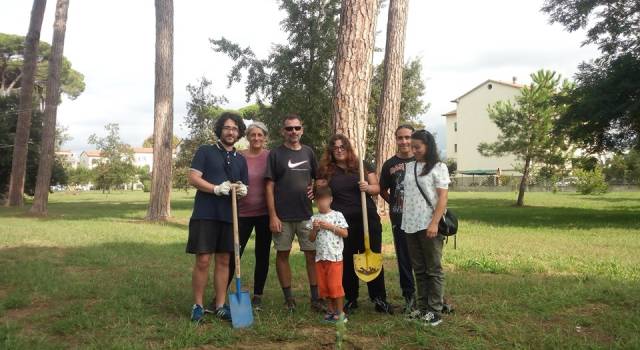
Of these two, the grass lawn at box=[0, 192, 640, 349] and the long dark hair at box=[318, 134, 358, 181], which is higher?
the long dark hair at box=[318, 134, 358, 181]

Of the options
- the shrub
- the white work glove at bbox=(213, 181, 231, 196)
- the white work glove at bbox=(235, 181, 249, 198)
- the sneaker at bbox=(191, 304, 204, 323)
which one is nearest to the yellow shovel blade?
the white work glove at bbox=(235, 181, 249, 198)

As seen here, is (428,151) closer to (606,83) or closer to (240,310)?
(240,310)

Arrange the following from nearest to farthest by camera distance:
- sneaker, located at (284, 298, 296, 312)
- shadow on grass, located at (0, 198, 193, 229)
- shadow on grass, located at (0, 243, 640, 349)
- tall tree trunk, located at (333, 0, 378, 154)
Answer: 1. shadow on grass, located at (0, 243, 640, 349)
2. sneaker, located at (284, 298, 296, 312)
3. tall tree trunk, located at (333, 0, 378, 154)
4. shadow on grass, located at (0, 198, 193, 229)

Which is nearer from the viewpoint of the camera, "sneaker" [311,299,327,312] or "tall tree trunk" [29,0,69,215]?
"sneaker" [311,299,327,312]

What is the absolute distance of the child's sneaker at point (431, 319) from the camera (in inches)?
162

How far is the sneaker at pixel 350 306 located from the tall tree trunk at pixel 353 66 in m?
3.33

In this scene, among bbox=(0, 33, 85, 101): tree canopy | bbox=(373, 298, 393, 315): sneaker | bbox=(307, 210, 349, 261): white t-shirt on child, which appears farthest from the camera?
bbox=(0, 33, 85, 101): tree canopy

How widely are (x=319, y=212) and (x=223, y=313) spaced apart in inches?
47.3

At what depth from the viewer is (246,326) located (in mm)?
4145

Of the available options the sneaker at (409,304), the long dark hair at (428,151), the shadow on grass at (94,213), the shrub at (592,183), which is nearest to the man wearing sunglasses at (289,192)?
the sneaker at (409,304)

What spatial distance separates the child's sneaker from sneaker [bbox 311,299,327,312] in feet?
3.04

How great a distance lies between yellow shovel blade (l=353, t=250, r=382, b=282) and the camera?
449cm

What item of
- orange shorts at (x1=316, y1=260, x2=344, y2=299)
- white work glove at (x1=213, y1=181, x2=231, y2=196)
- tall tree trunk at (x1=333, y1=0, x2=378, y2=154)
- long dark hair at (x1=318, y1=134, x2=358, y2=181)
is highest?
tall tree trunk at (x1=333, y1=0, x2=378, y2=154)

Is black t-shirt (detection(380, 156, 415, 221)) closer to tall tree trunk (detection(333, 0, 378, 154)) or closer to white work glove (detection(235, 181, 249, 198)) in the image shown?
white work glove (detection(235, 181, 249, 198))
